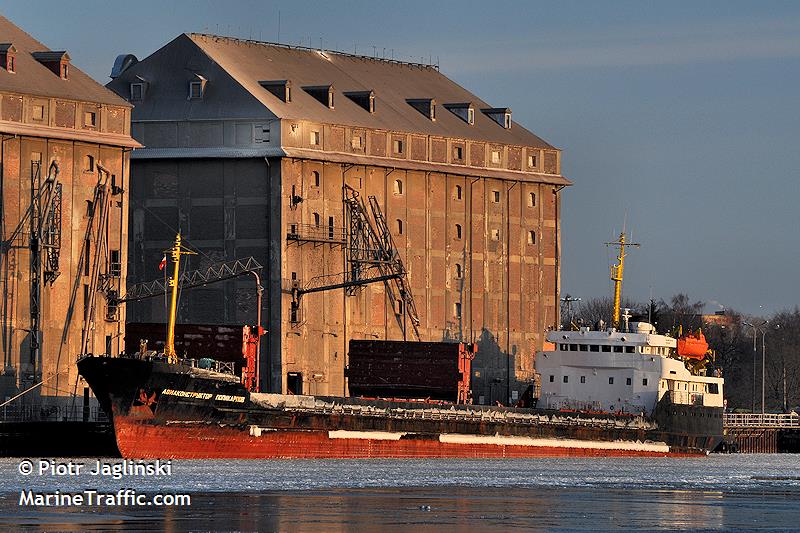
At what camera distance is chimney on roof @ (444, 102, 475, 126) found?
415 ft

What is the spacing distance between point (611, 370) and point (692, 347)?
6051 mm

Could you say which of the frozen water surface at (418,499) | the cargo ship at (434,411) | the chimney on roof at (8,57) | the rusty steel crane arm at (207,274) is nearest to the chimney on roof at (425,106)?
the rusty steel crane arm at (207,274)

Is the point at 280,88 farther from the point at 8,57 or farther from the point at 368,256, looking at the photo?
the point at 8,57

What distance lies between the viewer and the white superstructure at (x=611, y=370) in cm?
10031

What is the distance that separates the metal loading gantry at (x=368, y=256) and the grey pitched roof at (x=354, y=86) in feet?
15.0

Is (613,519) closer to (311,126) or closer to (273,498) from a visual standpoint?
(273,498)

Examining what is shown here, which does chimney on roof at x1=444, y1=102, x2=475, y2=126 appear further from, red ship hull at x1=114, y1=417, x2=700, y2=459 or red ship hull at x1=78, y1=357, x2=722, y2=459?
red ship hull at x1=114, y1=417, x2=700, y2=459

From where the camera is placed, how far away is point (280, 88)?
375ft

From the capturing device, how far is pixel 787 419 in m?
134

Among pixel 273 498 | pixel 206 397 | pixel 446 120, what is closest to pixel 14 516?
pixel 273 498

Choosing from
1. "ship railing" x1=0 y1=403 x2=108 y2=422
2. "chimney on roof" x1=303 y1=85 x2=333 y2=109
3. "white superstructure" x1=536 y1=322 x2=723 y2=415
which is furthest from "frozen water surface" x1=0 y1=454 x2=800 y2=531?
"chimney on roof" x1=303 y1=85 x2=333 y2=109

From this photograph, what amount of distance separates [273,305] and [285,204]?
510cm

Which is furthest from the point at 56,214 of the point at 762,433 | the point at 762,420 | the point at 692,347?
the point at 762,420

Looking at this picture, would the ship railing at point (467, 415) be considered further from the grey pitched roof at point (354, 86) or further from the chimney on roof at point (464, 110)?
the chimney on roof at point (464, 110)
